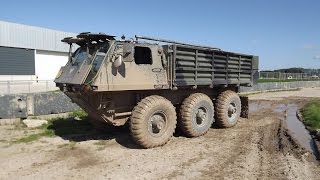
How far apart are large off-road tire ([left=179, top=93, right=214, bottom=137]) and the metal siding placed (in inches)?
1104

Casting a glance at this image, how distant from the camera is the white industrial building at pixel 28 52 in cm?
3462

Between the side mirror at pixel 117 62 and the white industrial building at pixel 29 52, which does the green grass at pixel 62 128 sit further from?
the white industrial building at pixel 29 52

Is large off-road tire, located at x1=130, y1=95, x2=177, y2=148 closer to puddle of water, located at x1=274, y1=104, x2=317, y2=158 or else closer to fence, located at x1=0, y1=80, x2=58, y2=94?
puddle of water, located at x1=274, y1=104, x2=317, y2=158

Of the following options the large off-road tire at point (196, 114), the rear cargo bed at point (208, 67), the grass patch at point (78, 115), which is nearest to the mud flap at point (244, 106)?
the rear cargo bed at point (208, 67)

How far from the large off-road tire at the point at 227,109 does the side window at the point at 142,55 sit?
3283 mm

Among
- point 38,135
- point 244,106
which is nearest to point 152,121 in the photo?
point 38,135

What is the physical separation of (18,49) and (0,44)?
7.41 feet

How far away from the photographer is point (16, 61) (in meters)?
35.9

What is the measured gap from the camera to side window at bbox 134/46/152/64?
9219mm

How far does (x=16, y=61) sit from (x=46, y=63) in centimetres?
426

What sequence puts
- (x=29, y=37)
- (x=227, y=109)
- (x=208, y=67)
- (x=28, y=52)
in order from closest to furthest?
(x=208, y=67)
(x=227, y=109)
(x=29, y=37)
(x=28, y=52)

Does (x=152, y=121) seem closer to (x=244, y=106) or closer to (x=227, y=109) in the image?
(x=227, y=109)

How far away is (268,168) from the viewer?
24.0 ft

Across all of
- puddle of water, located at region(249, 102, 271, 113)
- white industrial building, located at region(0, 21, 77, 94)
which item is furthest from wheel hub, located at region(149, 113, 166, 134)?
white industrial building, located at region(0, 21, 77, 94)
